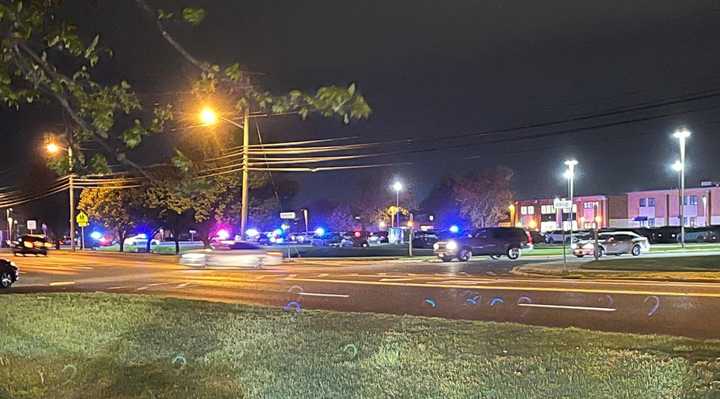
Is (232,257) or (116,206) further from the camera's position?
(116,206)

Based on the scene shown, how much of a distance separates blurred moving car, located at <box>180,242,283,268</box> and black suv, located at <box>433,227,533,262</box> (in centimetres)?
984

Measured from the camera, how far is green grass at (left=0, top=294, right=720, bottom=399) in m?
6.20

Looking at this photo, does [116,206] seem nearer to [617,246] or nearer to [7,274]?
[7,274]

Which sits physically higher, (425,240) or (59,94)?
(59,94)

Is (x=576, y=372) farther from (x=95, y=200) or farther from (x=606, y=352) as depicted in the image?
(x=95, y=200)

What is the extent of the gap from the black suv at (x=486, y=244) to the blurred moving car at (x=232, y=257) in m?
9.84

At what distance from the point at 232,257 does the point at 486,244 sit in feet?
46.4

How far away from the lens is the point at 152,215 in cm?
5334

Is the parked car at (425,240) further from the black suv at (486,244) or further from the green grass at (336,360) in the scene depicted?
the green grass at (336,360)

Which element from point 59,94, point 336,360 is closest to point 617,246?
point 336,360

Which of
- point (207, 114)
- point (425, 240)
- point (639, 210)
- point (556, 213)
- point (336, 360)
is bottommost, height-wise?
point (425, 240)

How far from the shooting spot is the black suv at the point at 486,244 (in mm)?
37000

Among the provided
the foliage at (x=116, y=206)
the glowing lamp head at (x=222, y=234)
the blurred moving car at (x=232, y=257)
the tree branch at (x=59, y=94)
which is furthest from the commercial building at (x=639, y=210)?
the tree branch at (x=59, y=94)

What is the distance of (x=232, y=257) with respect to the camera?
30641 millimetres
